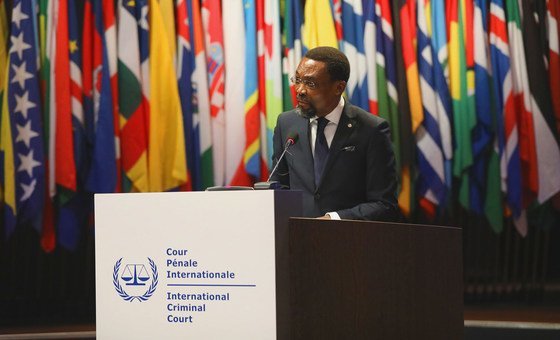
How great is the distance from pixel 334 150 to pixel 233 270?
1.13 m

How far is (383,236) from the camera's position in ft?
7.89

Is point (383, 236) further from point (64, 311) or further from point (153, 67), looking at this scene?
point (64, 311)

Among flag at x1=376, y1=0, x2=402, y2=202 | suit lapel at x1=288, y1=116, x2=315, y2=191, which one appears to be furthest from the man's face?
flag at x1=376, y1=0, x2=402, y2=202

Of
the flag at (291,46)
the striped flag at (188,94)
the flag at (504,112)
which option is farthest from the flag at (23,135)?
the flag at (504,112)

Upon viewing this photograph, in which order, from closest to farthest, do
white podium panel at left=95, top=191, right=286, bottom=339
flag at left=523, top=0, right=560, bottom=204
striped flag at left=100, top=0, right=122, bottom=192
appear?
1. white podium panel at left=95, top=191, right=286, bottom=339
2. striped flag at left=100, top=0, right=122, bottom=192
3. flag at left=523, top=0, right=560, bottom=204

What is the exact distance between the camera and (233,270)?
217 centimetres

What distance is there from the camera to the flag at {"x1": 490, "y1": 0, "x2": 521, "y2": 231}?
436cm

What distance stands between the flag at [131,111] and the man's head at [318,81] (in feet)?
4.29

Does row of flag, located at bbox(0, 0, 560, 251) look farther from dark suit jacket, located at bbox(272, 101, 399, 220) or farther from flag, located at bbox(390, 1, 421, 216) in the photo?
dark suit jacket, located at bbox(272, 101, 399, 220)

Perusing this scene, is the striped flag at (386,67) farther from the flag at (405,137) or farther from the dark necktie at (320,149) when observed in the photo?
the dark necktie at (320,149)

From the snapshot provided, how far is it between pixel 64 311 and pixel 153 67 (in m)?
1.38

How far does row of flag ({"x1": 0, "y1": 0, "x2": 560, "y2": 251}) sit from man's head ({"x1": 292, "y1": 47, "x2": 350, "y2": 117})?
1123 millimetres

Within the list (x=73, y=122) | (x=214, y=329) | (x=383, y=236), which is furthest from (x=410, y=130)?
(x=214, y=329)

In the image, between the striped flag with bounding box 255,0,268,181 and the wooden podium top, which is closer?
the wooden podium top
